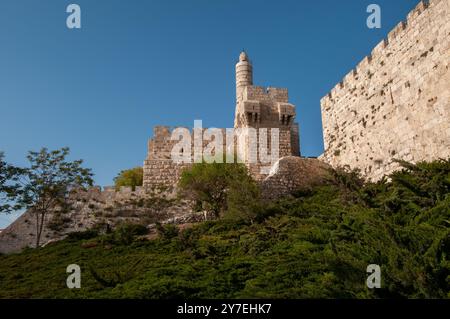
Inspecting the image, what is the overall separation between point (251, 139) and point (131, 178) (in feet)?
31.0

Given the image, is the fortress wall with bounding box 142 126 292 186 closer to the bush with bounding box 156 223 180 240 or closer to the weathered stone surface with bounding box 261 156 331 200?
the weathered stone surface with bounding box 261 156 331 200

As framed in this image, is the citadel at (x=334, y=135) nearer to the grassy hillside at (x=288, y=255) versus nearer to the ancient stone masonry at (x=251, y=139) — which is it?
the ancient stone masonry at (x=251, y=139)

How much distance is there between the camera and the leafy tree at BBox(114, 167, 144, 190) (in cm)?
2634

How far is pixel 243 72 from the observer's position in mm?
31625

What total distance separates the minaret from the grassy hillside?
18.7 m

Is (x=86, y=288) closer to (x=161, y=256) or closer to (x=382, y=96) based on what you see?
(x=161, y=256)

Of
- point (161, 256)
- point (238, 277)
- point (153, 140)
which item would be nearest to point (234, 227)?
point (161, 256)

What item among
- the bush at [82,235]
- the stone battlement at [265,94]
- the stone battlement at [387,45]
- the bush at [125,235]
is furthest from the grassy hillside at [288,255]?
the stone battlement at [265,94]

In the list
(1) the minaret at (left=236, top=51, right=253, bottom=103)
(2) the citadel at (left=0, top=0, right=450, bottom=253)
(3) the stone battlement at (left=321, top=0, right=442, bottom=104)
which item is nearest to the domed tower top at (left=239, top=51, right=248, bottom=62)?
(1) the minaret at (left=236, top=51, right=253, bottom=103)

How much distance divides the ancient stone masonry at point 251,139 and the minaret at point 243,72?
770cm

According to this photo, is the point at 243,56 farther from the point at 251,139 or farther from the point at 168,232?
the point at 168,232

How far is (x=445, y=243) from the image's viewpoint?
6309 mm

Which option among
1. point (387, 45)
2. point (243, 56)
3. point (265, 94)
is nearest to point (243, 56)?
point (243, 56)
